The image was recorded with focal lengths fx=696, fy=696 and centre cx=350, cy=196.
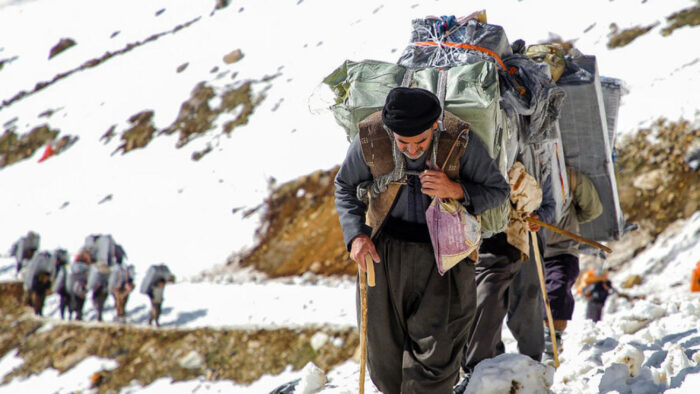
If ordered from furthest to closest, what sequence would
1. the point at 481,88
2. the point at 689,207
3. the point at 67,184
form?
1. the point at 67,184
2. the point at 689,207
3. the point at 481,88

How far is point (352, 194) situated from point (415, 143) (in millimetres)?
463

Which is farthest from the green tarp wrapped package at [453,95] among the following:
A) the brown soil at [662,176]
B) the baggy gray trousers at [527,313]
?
the brown soil at [662,176]

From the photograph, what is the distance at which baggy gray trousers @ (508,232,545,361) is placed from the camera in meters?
4.44

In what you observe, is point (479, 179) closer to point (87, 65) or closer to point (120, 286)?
point (120, 286)

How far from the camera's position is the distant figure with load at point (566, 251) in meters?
4.84

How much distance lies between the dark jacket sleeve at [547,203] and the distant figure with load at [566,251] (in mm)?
410

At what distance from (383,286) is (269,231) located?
13176 millimetres

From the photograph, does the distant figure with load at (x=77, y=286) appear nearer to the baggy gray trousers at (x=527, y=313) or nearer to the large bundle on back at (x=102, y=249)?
the large bundle on back at (x=102, y=249)

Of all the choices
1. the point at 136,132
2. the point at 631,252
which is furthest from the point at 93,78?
the point at 631,252

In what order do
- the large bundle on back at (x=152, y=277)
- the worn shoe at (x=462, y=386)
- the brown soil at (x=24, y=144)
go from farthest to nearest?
the brown soil at (x=24, y=144) → the large bundle on back at (x=152, y=277) → the worn shoe at (x=462, y=386)

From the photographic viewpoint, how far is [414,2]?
26.2 meters

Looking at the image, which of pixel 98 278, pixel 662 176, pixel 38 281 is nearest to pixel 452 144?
pixel 662 176

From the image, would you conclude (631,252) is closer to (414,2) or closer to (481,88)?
(481,88)

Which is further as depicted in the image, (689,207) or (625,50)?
(625,50)
